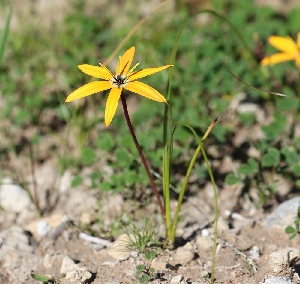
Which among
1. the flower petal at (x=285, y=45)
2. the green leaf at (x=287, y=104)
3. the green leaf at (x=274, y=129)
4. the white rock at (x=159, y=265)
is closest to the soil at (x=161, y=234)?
the white rock at (x=159, y=265)

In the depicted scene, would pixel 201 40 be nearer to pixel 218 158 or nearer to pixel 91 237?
pixel 218 158

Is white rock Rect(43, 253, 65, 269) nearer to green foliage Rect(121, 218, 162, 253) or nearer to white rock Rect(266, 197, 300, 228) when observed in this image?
green foliage Rect(121, 218, 162, 253)

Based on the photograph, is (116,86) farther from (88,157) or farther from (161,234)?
(88,157)

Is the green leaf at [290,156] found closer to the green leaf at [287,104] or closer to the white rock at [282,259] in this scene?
the green leaf at [287,104]

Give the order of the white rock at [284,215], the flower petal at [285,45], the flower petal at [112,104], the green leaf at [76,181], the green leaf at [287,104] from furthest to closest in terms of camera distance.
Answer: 1. the flower petal at [285,45]
2. the green leaf at [287,104]
3. the green leaf at [76,181]
4. the white rock at [284,215]
5. the flower petal at [112,104]

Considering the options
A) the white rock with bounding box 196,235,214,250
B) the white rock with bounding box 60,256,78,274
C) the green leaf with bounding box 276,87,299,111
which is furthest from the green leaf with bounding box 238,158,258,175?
the white rock with bounding box 60,256,78,274

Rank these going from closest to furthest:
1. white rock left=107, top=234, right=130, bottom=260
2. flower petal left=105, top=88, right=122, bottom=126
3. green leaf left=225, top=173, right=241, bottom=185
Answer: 1. flower petal left=105, top=88, right=122, bottom=126
2. white rock left=107, top=234, right=130, bottom=260
3. green leaf left=225, top=173, right=241, bottom=185

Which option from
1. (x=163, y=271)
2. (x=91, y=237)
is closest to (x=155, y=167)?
(x=91, y=237)
